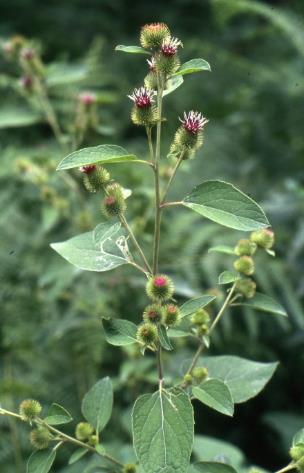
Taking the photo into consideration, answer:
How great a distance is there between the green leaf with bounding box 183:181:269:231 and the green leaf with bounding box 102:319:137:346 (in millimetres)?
213

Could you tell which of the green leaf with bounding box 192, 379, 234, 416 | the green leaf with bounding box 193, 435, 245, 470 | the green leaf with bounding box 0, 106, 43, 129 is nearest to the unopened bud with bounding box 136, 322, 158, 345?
the green leaf with bounding box 192, 379, 234, 416

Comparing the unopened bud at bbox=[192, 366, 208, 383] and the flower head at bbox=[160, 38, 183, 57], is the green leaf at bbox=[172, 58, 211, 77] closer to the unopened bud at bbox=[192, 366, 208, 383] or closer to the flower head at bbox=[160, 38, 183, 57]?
the flower head at bbox=[160, 38, 183, 57]

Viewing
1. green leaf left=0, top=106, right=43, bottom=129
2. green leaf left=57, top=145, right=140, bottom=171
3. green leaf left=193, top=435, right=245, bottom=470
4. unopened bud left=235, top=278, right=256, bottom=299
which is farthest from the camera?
green leaf left=0, top=106, right=43, bottom=129

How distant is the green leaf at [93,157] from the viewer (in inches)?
36.3

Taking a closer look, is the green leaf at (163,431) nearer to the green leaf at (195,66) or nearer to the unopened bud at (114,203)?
→ the unopened bud at (114,203)

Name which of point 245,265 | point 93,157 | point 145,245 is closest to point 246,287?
point 245,265

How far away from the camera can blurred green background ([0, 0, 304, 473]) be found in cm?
215

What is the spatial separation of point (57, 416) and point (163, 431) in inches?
6.9

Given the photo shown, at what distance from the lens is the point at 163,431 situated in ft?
3.17

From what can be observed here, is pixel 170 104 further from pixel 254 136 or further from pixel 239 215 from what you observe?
pixel 239 215

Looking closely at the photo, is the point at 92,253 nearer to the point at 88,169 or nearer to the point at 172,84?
the point at 88,169

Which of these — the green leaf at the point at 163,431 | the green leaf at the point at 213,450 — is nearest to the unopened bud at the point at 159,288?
the green leaf at the point at 163,431

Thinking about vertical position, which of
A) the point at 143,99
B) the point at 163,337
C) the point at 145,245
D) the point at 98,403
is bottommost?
the point at 145,245

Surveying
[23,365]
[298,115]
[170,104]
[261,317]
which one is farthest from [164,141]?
[23,365]
